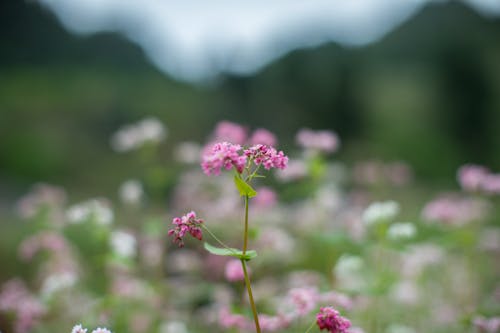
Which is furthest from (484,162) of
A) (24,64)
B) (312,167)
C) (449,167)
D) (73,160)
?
(24,64)

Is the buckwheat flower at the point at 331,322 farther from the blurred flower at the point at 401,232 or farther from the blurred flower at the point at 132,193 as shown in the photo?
the blurred flower at the point at 132,193

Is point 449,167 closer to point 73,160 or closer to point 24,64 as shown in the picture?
point 73,160

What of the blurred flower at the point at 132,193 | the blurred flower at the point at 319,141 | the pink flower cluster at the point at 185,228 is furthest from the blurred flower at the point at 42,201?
the pink flower cluster at the point at 185,228

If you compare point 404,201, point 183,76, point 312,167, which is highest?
point 183,76

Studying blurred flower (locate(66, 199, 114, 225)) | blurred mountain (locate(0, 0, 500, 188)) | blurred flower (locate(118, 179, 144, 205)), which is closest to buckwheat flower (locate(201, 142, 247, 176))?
blurred flower (locate(66, 199, 114, 225))

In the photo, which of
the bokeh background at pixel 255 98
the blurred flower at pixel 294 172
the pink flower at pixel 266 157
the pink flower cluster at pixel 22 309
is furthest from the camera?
the bokeh background at pixel 255 98

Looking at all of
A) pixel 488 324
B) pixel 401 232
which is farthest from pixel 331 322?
pixel 401 232
